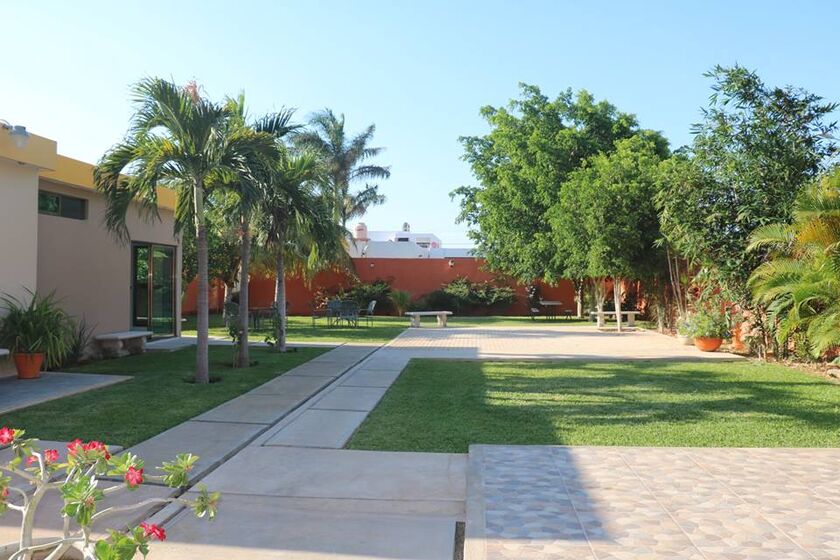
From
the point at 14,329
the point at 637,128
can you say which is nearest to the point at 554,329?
the point at 637,128

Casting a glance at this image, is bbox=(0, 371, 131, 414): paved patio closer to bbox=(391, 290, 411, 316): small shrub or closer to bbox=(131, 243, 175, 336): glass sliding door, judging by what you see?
bbox=(131, 243, 175, 336): glass sliding door

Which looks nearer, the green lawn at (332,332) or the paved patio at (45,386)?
the paved patio at (45,386)

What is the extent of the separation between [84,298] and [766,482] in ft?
37.3

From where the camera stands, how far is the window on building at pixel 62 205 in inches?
436

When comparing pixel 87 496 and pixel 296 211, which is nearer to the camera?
pixel 87 496

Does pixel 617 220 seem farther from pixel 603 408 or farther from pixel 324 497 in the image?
pixel 324 497

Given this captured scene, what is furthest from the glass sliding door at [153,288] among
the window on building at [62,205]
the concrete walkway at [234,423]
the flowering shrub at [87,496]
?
the flowering shrub at [87,496]

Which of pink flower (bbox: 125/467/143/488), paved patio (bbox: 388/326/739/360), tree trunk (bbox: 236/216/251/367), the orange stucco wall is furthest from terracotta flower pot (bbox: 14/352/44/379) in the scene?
the orange stucco wall

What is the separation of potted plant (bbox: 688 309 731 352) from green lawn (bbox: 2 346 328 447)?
8.24m

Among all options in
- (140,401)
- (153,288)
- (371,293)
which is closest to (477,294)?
(371,293)

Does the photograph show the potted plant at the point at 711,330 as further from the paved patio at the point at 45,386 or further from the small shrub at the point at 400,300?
the small shrub at the point at 400,300

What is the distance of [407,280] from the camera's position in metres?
28.9

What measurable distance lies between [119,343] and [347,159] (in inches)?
830

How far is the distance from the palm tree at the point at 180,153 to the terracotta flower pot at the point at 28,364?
2.13 meters
